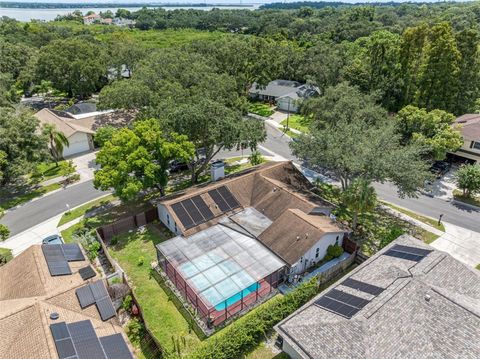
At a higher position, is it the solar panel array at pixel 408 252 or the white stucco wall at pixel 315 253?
the solar panel array at pixel 408 252

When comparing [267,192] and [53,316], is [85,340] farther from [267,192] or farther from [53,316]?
[267,192]

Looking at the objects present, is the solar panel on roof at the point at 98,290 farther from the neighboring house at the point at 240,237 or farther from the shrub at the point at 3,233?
the shrub at the point at 3,233

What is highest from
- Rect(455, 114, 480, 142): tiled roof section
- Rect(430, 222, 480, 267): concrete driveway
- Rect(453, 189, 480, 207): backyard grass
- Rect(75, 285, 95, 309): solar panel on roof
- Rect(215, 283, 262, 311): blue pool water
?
Rect(455, 114, 480, 142): tiled roof section

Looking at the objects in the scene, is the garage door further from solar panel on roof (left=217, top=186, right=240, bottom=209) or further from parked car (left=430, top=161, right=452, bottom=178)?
parked car (left=430, top=161, right=452, bottom=178)

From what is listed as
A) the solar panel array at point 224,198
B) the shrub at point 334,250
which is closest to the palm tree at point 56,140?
the solar panel array at point 224,198

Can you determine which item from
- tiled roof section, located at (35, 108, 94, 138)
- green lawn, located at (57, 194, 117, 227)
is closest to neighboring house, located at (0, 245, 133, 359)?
green lawn, located at (57, 194, 117, 227)

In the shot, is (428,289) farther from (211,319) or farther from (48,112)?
(48,112)
